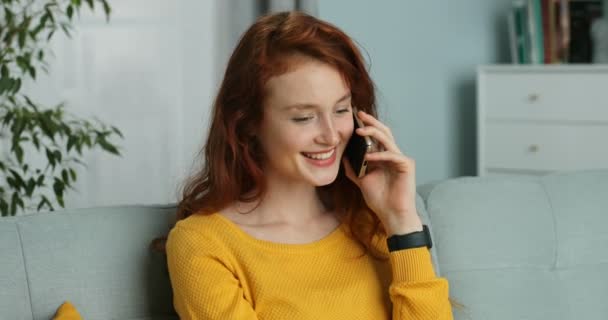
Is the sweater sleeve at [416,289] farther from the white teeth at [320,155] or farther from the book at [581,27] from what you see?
the book at [581,27]

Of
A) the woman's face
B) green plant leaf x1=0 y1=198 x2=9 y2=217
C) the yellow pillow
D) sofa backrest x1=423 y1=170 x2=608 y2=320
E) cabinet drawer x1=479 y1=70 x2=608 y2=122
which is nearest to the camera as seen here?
the yellow pillow

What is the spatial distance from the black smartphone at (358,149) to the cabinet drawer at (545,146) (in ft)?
7.53

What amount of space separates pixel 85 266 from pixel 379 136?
52 centimetres

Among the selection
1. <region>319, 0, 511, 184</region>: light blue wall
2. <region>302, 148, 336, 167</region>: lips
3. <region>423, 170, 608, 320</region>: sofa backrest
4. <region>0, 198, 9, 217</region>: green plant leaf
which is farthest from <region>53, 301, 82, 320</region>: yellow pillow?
<region>319, 0, 511, 184</region>: light blue wall

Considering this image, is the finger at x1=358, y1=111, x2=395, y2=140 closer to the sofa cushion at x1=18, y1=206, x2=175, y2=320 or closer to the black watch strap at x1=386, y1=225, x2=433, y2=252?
the black watch strap at x1=386, y1=225, x2=433, y2=252

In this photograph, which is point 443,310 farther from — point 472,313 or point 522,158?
point 522,158

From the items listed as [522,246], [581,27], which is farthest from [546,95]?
[522,246]

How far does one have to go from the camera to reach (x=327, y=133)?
5.08 ft

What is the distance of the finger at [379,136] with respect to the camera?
161cm

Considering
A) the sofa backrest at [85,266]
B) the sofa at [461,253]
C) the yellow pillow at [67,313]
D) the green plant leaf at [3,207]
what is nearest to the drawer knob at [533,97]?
the sofa at [461,253]

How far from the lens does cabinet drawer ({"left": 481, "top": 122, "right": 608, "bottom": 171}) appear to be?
376 centimetres

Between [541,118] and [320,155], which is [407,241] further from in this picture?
[541,118]

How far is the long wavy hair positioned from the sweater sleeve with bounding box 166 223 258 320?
83 millimetres

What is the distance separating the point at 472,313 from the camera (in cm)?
175
